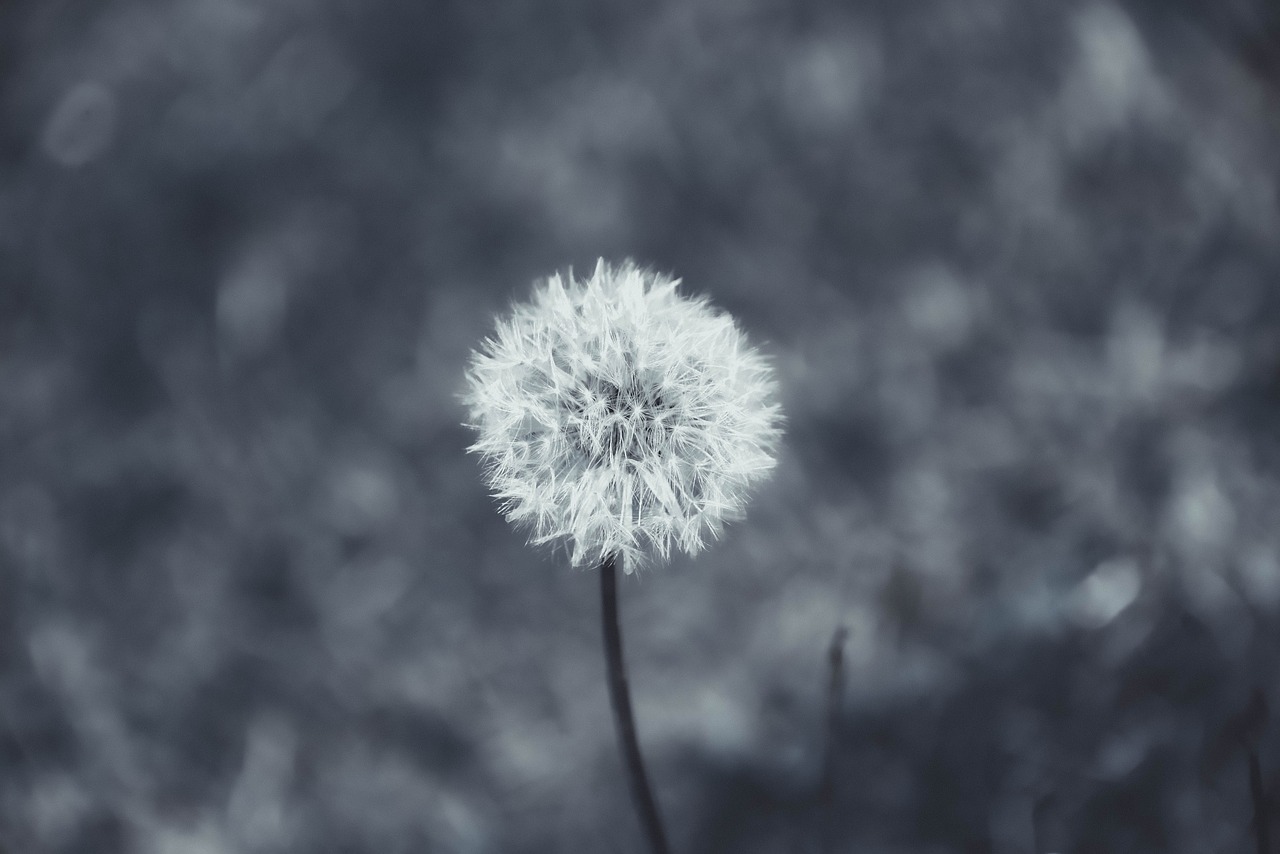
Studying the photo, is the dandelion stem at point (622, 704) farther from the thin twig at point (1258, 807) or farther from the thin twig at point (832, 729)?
the thin twig at point (1258, 807)

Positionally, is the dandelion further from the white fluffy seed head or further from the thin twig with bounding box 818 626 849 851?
the thin twig with bounding box 818 626 849 851

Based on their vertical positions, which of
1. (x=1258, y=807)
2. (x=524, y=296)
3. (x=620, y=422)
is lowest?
(x=1258, y=807)

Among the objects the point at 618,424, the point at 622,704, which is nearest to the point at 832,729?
the point at 622,704

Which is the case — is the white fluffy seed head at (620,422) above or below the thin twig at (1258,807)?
above

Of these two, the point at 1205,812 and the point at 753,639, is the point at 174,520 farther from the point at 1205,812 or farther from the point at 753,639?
the point at 1205,812

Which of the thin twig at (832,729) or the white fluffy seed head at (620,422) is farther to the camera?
the thin twig at (832,729)

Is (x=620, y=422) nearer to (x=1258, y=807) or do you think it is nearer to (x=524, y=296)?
(x=524, y=296)

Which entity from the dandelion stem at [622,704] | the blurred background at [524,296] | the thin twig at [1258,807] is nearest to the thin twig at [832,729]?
the blurred background at [524,296]
